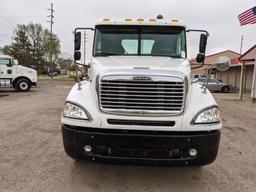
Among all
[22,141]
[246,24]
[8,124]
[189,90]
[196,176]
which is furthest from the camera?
[246,24]

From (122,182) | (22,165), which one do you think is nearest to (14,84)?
(22,165)

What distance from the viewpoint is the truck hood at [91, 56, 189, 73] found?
3557mm

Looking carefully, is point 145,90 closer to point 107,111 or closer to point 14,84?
point 107,111

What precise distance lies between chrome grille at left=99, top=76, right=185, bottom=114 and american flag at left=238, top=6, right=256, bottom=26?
1374cm

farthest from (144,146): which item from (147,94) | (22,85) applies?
(22,85)

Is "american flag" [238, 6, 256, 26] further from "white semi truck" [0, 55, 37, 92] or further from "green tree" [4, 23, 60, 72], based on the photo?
"green tree" [4, 23, 60, 72]

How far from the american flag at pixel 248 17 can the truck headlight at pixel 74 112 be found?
1438cm

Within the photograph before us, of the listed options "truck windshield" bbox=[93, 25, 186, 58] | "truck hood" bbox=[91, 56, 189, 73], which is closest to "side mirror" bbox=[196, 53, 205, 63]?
"truck windshield" bbox=[93, 25, 186, 58]

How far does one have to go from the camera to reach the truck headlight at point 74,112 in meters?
3.31

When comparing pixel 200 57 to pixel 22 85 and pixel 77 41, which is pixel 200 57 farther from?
pixel 22 85

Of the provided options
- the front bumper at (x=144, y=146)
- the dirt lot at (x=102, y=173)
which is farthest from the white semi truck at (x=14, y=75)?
the front bumper at (x=144, y=146)

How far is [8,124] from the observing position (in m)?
7.21

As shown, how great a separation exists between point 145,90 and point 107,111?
565 mm

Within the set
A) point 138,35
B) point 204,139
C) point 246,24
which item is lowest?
point 204,139
